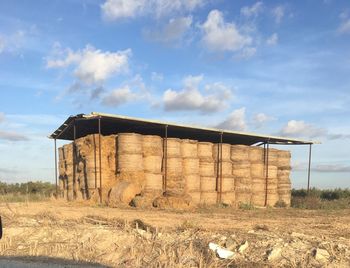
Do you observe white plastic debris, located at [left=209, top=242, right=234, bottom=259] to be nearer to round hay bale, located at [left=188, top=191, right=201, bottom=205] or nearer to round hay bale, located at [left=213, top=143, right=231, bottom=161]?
round hay bale, located at [left=188, top=191, right=201, bottom=205]

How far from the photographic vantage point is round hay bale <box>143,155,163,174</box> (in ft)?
70.6

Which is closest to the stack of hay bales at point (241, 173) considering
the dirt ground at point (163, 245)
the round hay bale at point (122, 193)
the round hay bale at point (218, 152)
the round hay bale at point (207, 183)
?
the round hay bale at point (218, 152)

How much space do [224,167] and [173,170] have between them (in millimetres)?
3335

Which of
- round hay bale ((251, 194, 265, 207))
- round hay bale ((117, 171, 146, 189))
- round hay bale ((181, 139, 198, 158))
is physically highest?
round hay bale ((181, 139, 198, 158))

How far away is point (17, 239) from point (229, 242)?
5559mm

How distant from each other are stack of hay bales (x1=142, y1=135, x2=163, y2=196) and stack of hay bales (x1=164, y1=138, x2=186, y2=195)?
46 centimetres

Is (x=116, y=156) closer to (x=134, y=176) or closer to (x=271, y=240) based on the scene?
(x=134, y=176)

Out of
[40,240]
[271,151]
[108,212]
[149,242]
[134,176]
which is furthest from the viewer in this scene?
[271,151]

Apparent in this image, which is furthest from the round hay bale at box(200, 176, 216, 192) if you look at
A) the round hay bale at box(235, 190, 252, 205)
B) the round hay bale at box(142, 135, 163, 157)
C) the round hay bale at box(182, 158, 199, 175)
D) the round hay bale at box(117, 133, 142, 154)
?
the round hay bale at box(117, 133, 142, 154)

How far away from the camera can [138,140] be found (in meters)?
21.1

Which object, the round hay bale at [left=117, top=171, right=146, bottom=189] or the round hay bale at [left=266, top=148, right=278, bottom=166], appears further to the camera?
the round hay bale at [left=266, top=148, right=278, bottom=166]

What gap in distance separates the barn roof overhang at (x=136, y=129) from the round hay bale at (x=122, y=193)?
288 centimetres

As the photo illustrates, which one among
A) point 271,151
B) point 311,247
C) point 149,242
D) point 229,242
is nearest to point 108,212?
point 149,242

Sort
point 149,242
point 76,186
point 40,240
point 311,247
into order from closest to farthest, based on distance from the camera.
Answer: point 311,247 → point 149,242 → point 40,240 → point 76,186
